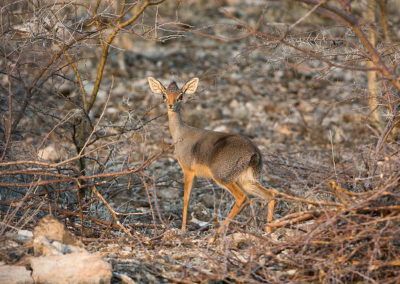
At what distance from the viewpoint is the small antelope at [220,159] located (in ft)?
20.0

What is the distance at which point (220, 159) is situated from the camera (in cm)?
613

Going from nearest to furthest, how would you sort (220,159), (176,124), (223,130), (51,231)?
(51,231)
(220,159)
(176,124)
(223,130)

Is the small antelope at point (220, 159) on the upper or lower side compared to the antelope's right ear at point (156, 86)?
lower

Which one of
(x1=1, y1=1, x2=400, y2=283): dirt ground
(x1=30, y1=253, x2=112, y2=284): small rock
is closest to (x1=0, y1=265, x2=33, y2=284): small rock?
(x1=30, y1=253, x2=112, y2=284): small rock

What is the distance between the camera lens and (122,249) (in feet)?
15.7

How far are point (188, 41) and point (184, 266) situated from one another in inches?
466

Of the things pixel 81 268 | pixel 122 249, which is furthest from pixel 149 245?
pixel 81 268

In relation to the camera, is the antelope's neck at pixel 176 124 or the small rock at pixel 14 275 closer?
the small rock at pixel 14 275

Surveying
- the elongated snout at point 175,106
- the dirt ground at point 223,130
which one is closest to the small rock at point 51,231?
the dirt ground at point 223,130

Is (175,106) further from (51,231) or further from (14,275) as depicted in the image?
(14,275)

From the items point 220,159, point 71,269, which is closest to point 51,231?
point 71,269

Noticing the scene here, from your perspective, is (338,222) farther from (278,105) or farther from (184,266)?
(278,105)

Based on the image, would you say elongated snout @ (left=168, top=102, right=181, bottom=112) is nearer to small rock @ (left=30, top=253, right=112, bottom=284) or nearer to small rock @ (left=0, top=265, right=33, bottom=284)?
small rock @ (left=30, top=253, right=112, bottom=284)

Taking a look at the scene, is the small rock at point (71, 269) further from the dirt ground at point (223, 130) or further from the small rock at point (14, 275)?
the dirt ground at point (223, 130)
